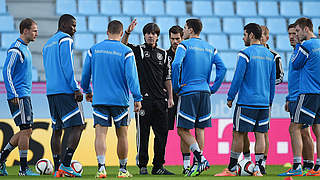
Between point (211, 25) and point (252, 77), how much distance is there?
8.59m

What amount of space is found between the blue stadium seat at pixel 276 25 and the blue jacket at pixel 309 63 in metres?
8.68

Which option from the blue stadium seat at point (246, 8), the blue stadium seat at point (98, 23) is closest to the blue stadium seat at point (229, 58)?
the blue stadium seat at point (246, 8)

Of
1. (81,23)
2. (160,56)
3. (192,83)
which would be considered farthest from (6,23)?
(192,83)

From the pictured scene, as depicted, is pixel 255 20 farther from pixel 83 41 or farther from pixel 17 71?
pixel 17 71

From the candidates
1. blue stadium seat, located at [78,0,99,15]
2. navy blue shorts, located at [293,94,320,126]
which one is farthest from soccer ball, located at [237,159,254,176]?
blue stadium seat, located at [78,0,99,15]

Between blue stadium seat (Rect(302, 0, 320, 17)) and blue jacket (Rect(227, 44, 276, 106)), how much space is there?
1002 cm

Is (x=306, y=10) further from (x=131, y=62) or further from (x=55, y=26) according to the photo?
(x=131, y=62)

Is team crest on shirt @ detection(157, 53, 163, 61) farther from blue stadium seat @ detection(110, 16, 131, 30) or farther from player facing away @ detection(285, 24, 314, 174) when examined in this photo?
blue stadium seat @ detection(110, 16, 131, 30)

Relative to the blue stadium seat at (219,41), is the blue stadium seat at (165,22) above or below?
above

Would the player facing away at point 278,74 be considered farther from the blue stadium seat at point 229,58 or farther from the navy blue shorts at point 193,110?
the blue stadium seat at point 229,58

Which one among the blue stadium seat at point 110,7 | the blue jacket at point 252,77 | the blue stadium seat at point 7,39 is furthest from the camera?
the blue stadium seat at point 110,7

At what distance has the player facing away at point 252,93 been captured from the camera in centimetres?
670

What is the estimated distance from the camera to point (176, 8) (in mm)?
15375

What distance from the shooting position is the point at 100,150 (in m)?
6.20
